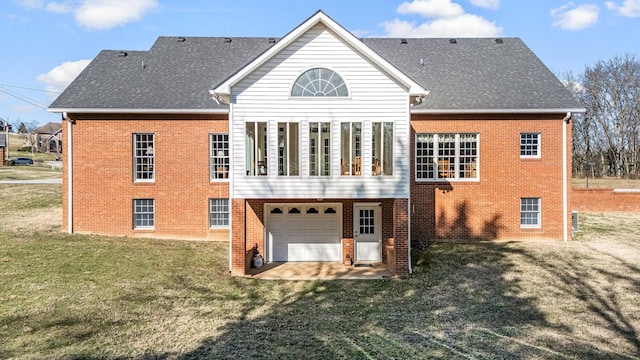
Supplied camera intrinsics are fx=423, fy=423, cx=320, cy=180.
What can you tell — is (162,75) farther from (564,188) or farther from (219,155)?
(564,188)

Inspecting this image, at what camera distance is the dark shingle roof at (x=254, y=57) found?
18.3 m

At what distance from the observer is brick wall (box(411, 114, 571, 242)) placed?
1827 cm

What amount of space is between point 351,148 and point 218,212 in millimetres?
7708

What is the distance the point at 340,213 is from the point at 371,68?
5663mm

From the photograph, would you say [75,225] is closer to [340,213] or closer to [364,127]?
[340,213]

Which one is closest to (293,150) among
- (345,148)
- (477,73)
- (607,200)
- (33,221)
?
(345,148)

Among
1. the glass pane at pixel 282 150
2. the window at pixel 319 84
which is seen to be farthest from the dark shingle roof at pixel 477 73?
the glass pane at pixel 282 150

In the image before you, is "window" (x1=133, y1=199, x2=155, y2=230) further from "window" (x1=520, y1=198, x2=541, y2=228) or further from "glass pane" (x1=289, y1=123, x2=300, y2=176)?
"window" (x1=520, y1=198, x2=541, y2=228)

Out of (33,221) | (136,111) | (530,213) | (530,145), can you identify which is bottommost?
(33,221)

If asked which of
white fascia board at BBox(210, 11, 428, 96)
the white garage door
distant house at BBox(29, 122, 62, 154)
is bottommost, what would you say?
the white garage door

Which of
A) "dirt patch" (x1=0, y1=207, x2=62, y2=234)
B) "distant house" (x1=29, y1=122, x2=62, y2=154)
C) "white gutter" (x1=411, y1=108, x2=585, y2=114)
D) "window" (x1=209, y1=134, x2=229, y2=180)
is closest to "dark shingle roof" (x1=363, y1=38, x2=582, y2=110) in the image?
"white gutter" (x1=411, y1=108, x2=585, y2=114)

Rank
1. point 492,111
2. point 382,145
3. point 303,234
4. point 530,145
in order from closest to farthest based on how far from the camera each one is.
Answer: point 382,145, point 303,234, point 492,111, point 530,145

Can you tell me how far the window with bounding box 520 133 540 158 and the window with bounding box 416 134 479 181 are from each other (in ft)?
6.89

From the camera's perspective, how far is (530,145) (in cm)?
1847
